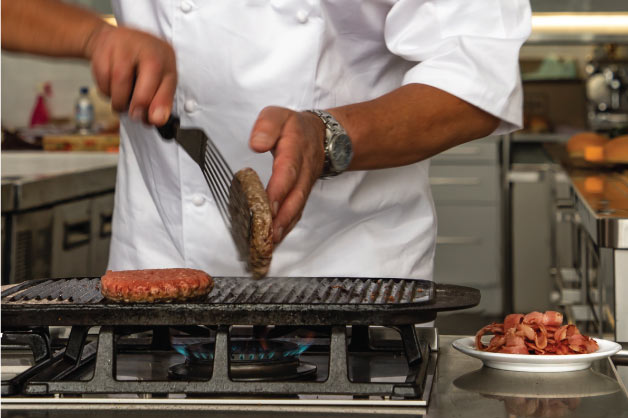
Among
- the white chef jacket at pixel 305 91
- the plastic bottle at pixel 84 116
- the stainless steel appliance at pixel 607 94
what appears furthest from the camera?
the stainless steel appliance at pixel 607 94

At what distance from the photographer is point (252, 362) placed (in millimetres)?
981

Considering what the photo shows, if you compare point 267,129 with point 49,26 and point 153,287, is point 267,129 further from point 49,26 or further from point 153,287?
point 49,26

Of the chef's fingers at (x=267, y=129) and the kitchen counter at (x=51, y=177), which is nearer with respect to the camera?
the chef's fingers at (x=267, y=129)

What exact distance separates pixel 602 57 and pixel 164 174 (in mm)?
4685

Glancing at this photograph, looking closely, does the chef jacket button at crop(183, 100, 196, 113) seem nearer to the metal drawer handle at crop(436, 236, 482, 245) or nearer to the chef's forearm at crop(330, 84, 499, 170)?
the chef's forearm at crop(330, 84, 499, 170)

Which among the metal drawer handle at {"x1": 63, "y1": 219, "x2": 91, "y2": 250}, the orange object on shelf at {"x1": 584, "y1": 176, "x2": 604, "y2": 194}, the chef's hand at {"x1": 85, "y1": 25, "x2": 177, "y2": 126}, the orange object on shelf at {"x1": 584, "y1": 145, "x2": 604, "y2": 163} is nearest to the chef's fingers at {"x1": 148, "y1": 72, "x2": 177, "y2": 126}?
the chef's hand at {"x1": 85, "y1": 25, "x2": 177, "y2": 126}

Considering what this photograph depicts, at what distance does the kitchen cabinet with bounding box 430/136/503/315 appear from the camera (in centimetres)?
522

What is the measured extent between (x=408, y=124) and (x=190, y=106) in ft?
1.22

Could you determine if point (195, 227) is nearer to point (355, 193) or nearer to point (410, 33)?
point (355, 193)

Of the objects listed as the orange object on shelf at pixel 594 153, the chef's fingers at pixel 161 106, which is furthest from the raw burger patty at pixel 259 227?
the orange object on shelf at pixel 594 153

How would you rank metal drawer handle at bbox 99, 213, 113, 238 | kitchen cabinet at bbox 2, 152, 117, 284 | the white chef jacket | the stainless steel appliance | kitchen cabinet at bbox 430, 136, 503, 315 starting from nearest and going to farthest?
1. the white chef jacket
2. kitchen cabinet at bbox 2, 152, 117, 284
3. metal drawer handle at bbox 99, 213, 113, 238
4. kitchen cabinet at bbox 430, 136, 503, 315
5. the stainless steel appliance

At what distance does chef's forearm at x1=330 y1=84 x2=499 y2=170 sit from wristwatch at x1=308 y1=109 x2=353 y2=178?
3 centimetres

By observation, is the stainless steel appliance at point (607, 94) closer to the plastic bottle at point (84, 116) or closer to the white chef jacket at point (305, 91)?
the plastic bottle at point (84, 116)

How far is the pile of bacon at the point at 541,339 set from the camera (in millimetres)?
1046
